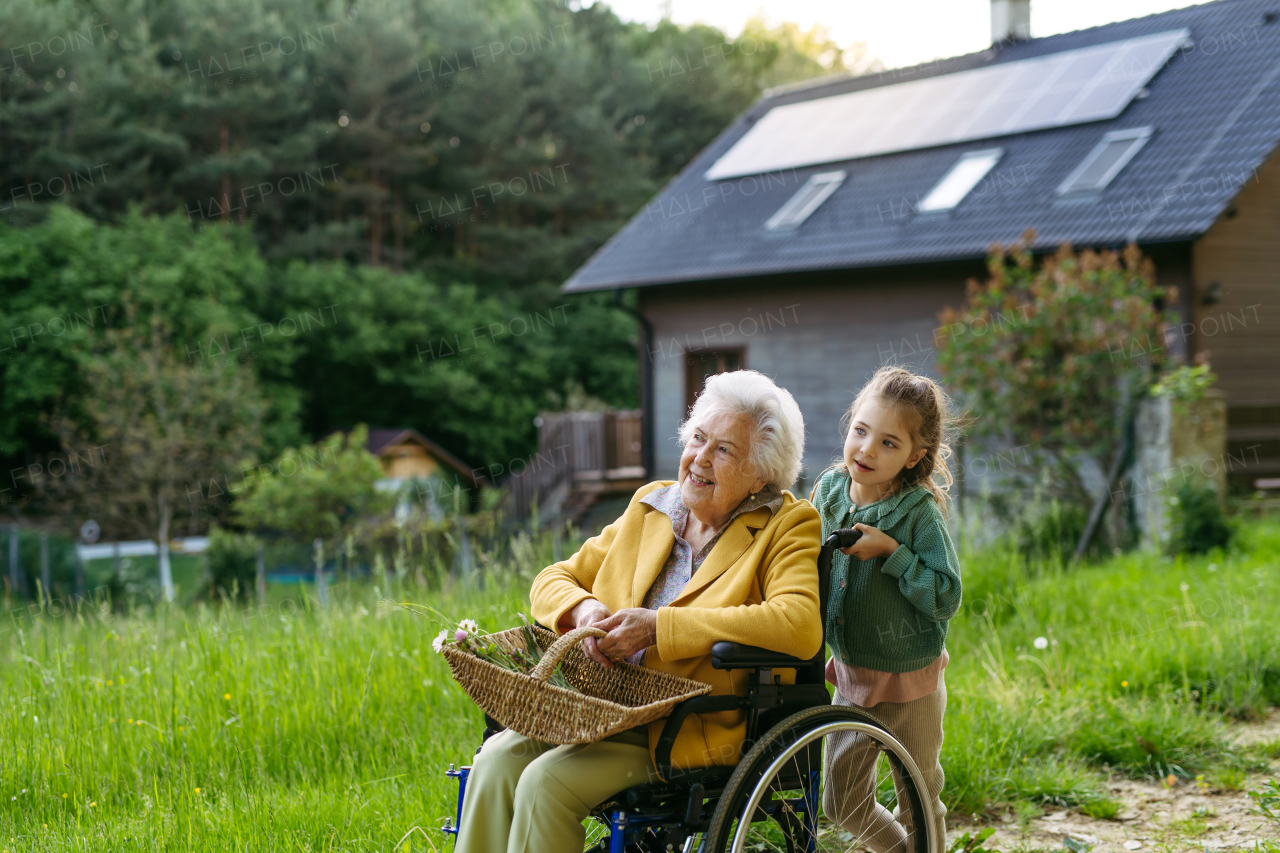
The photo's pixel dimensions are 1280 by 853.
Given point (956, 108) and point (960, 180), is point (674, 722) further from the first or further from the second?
point (956, 108)

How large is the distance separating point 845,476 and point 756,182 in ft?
50.3

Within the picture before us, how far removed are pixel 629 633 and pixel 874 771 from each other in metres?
0.77

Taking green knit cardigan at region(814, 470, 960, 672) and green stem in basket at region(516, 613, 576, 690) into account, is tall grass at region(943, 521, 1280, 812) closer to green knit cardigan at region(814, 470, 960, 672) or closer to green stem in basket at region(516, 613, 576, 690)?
green knit cardigan at region(814, 470, 960, 672)

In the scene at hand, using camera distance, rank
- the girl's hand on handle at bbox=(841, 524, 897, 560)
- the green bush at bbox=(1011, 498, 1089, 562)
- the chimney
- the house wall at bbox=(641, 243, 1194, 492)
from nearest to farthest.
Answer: the girl's hand on handle at bbox=(841, 524, 897, 560) < the green bush at bbox=(1011, 498, 1089, 562) < the house wall at bbox=(641, 243, 1194, 492) < the chimney

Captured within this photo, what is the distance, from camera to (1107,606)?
547cm

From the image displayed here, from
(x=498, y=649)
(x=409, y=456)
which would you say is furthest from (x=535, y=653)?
(x=409, y=456)

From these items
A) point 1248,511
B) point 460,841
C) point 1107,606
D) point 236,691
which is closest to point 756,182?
point 1248,511

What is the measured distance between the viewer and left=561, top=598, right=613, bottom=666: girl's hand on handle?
2.58 meters

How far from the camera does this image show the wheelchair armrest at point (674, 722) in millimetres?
2400

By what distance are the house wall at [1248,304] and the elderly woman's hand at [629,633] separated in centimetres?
1075

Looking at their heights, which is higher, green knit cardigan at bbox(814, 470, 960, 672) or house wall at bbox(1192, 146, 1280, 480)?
house wall at bbox(1192, 146, 1280, 480)

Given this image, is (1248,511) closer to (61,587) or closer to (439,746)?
(439,746)

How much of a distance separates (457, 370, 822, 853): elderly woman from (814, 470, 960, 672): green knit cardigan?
181 mm

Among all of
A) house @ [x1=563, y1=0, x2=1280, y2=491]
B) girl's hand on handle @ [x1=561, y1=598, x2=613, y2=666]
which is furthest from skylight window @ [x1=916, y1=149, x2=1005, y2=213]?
girl's hand on handle @ [x1=561, y1=598, x2=613, y2=666]
